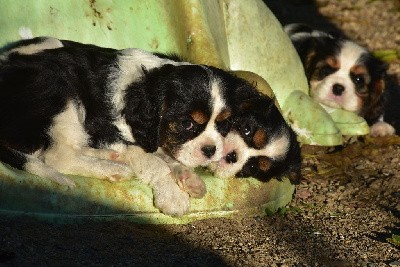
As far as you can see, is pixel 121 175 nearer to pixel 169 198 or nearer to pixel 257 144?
pixel 169 198

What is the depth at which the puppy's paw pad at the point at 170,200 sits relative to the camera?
6164 millimetres

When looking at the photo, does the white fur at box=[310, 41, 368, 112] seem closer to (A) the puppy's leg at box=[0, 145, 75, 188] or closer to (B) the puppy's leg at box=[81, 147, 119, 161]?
(B) the puppy's leg at box=[81, 147, 119, 161]

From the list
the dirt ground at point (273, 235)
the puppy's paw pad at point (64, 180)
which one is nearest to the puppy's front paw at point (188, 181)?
the dirt ground at point (273, 235)

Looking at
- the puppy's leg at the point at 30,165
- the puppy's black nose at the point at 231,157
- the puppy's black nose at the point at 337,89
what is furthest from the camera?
the puppy's black nose at the point at 337,89

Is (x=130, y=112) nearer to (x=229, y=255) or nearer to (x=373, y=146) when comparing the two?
(x=229, y=255)

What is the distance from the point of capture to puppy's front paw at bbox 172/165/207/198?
20.5 feet

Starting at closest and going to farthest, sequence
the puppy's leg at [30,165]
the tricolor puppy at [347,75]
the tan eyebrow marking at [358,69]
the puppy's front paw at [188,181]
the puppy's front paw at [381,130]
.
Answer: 1. the puppy's leg at [30,165]
2. the puppy's front paw at [188,181]
3. the puppy's front paw at [381,130]
4. the tricolor puppy at [347,75]
5. the tan eyebrow marking at [358,69]

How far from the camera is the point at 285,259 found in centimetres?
580

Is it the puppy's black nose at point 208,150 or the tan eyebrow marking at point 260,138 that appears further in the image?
the tan eyebrow marking at point 260,138

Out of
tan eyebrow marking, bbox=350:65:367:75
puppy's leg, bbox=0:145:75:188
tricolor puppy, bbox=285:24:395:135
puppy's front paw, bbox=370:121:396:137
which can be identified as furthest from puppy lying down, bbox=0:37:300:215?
tan eyebrow marking, bbox=350:65:367:75

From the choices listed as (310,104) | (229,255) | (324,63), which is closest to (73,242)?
(229,255)

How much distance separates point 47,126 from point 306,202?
2096 millimetres

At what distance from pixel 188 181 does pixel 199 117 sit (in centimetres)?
44

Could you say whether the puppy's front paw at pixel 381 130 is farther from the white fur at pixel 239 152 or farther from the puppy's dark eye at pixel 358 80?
the white fur at pixel 239 152
